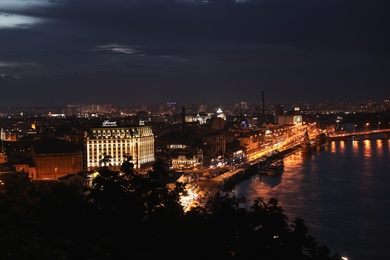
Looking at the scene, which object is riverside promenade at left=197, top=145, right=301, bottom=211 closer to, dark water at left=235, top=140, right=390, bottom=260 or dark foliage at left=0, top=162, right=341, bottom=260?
dark water at left=235, top=140, right=390, bottom=260

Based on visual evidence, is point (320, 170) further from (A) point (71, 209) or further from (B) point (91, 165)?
(A) point (71, 209)

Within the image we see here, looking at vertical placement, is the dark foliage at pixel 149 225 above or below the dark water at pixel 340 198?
above

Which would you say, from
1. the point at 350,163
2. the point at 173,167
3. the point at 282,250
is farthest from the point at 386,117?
the point at 282,250

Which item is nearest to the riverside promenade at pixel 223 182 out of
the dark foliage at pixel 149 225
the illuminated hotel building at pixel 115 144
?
the illuminated hotel building at pixel 115 144

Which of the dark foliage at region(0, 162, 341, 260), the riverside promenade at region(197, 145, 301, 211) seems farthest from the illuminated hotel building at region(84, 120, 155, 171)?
the dark foliage at region(0, 162, 341, 260)

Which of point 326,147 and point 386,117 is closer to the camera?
point 326,147

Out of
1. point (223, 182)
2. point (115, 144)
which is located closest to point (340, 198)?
point (223, 182)

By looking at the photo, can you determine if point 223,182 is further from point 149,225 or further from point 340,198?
point 149,225

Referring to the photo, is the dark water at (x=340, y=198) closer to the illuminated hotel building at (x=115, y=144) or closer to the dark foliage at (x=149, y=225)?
the illuminated hotel building at (x=115, y=144)
